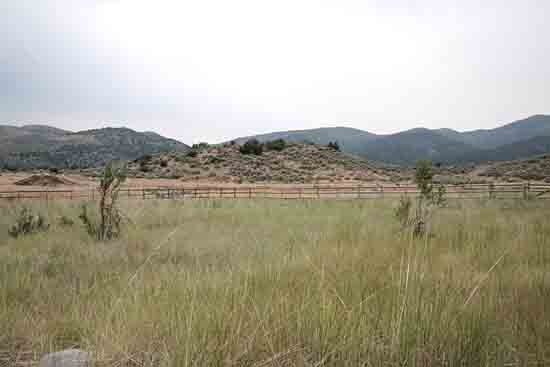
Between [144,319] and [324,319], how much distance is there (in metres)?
1.15

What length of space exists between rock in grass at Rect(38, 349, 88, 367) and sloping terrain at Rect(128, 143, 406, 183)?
1878 inches

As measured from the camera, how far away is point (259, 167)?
187ft

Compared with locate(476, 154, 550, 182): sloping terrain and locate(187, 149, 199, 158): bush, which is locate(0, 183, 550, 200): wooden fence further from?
locate(187, 149, 199, 158): bush

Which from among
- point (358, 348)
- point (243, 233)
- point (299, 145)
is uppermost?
point (299, 145)

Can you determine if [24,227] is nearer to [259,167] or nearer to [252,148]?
[259,167]

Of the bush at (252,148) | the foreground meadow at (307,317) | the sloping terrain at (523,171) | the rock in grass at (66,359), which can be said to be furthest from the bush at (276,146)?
the rock in grass at (66,359)

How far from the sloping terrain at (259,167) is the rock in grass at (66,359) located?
156 feet

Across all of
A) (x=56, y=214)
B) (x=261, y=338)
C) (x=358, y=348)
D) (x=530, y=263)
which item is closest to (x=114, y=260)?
(x=261, y=338)

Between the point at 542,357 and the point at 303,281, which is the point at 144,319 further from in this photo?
the point at 542,357

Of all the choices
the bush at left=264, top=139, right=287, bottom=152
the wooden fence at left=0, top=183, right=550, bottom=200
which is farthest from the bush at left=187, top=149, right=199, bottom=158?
the wooden fence at left=0, top=183, right=550, bottom=200

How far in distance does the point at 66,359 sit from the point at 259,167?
55.6 meters

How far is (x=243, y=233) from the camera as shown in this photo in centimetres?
675

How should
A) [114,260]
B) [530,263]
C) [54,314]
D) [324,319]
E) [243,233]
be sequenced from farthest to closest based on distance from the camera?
[243,233], [114,260], [530,263], [54,314], [324,319]

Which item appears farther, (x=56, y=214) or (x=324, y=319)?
(x=56, y=214)
